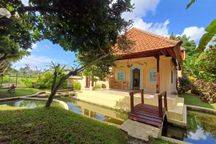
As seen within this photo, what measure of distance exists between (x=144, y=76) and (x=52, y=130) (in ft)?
48.2

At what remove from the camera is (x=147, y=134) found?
9344 mm

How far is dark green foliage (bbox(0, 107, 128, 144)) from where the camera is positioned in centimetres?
726

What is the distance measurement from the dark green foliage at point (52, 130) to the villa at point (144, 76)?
193 inches

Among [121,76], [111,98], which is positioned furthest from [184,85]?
[111,98]

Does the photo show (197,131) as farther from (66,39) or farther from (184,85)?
(184,85)

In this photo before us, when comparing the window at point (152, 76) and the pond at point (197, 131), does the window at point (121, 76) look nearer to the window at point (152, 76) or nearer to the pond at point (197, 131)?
the window at point (152, 76)

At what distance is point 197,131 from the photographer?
12.1 m

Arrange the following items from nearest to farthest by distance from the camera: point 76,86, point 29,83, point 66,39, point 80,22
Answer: point 80,22 < point 66,39 < point 29,83 < point 76,86

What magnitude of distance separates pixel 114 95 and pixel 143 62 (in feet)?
16.6

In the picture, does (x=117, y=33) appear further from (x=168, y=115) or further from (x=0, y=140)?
(x=168, y=115)

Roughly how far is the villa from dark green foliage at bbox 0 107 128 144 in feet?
16.1

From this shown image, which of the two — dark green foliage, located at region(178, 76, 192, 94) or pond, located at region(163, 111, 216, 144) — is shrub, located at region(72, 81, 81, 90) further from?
pond, located at region(163, 111, 216, 144)

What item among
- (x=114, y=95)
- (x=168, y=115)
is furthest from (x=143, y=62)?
(x=168, y=115)

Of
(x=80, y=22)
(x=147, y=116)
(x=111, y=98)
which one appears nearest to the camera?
(x=80, y=22)
